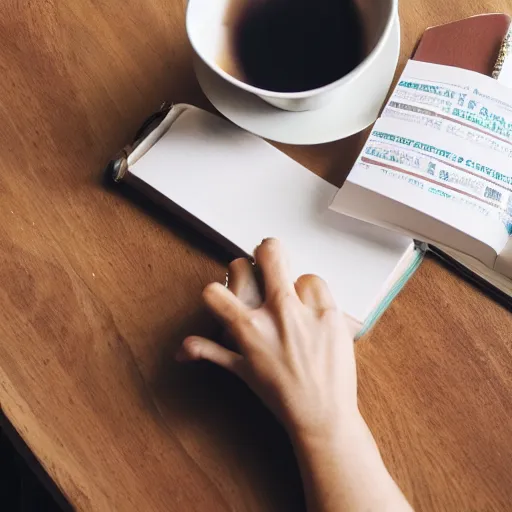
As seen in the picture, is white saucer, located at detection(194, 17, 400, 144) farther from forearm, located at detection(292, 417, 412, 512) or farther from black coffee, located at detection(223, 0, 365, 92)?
forearm, located at detection(292, 417, 412, 512)

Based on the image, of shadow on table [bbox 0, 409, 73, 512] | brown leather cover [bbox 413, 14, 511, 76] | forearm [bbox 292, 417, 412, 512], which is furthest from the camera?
shadow on table [bbox 0, 409, 73, 512]

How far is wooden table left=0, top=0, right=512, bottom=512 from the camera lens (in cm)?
43

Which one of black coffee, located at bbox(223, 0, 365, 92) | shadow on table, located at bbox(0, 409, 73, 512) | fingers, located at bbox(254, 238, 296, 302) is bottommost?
shadow on table, located at bbox(0, 409, 73, 512)

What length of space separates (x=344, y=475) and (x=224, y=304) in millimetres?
132

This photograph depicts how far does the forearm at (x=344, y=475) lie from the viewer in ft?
1.26

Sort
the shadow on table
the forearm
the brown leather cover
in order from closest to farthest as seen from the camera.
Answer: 1. the forearm
2. the brown leather cover
3. the shadow on table

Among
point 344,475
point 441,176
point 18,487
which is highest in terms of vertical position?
point 441,176

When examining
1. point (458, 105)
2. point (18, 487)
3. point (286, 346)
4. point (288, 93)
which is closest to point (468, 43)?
point (458, 105)

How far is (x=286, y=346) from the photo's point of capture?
1.34 ft

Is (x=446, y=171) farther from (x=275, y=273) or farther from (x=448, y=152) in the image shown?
(x=275, y=273)

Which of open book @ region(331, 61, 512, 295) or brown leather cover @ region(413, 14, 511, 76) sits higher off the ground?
brown leather cover @ region(413, 14, 511, 76)

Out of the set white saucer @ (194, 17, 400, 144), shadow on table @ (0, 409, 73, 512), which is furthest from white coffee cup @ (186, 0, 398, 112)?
shadow on table @ (0, 409, 73, 512)

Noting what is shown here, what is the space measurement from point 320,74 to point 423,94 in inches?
3.1

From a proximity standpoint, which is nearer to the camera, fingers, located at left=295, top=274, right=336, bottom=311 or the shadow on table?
fingers, located at left=295, top=274, right=336, bottom=311
